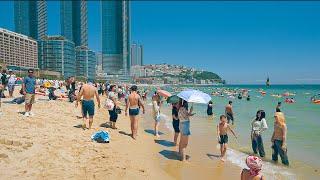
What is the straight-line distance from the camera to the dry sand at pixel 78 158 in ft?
20.8

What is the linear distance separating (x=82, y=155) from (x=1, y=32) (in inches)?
4923

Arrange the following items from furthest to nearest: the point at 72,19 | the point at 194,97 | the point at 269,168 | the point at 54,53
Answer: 1. the point at 72,19
2. the point at 54,53
3. the point at 269,168
4. the point at 194,97

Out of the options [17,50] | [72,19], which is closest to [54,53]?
[17,50]

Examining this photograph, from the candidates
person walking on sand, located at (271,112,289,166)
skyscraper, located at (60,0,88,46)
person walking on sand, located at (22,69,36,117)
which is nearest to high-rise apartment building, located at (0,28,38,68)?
skyscraper, located at (60,0,88,46)

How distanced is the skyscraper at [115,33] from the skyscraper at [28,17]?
3432 centimetres

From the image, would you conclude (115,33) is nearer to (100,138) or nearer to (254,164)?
(100,138)

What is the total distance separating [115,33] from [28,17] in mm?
45809

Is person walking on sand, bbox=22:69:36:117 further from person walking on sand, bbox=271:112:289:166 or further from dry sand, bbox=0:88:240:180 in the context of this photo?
person walking on sand, bbox=271:112:289:166

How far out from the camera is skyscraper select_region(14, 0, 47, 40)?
167500 mm

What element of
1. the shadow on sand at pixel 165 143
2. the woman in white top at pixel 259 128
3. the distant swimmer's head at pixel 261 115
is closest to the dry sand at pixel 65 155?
the shadow on sand at pixel 165 143

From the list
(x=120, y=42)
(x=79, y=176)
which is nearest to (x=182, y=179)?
(x=79, y=176)

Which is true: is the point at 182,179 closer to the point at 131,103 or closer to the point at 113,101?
the point at 131,103

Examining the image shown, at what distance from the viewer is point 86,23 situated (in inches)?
7402

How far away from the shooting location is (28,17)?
551ft
